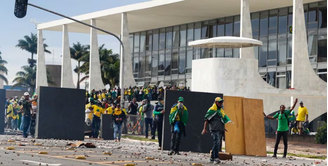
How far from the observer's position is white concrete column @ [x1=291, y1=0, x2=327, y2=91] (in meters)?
42.7

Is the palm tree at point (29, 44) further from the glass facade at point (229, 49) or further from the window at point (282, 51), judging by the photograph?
the window at point (282, 51)

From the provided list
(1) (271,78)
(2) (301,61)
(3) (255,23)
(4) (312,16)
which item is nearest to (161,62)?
(3) (255,23)

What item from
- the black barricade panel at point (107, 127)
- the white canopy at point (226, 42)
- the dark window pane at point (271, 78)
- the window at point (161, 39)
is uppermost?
the window at point (161, 39)

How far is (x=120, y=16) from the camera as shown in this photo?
57281 mm

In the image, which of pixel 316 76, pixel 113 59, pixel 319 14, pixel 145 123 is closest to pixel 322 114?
pixel 316 76

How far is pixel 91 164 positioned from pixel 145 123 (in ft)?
57.9

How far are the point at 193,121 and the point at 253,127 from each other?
2.15 meters

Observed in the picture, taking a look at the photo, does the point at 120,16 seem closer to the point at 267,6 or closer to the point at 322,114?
the point at 267,6

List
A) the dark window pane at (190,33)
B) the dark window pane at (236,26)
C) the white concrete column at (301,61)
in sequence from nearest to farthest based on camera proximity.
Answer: the white concrete column at (301,61)
the dark window pane at (236,26)
the dark window pane at (190,33)

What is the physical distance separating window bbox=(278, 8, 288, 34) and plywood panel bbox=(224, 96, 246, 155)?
29.2m

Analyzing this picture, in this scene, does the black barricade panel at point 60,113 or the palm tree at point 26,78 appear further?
the palm tree at point 26,78

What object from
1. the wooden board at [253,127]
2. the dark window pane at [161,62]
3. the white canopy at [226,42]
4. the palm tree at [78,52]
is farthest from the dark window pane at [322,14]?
the palm tree at [78,52]

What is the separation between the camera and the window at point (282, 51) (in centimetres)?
4894

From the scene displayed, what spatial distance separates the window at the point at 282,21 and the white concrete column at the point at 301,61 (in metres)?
5.44
